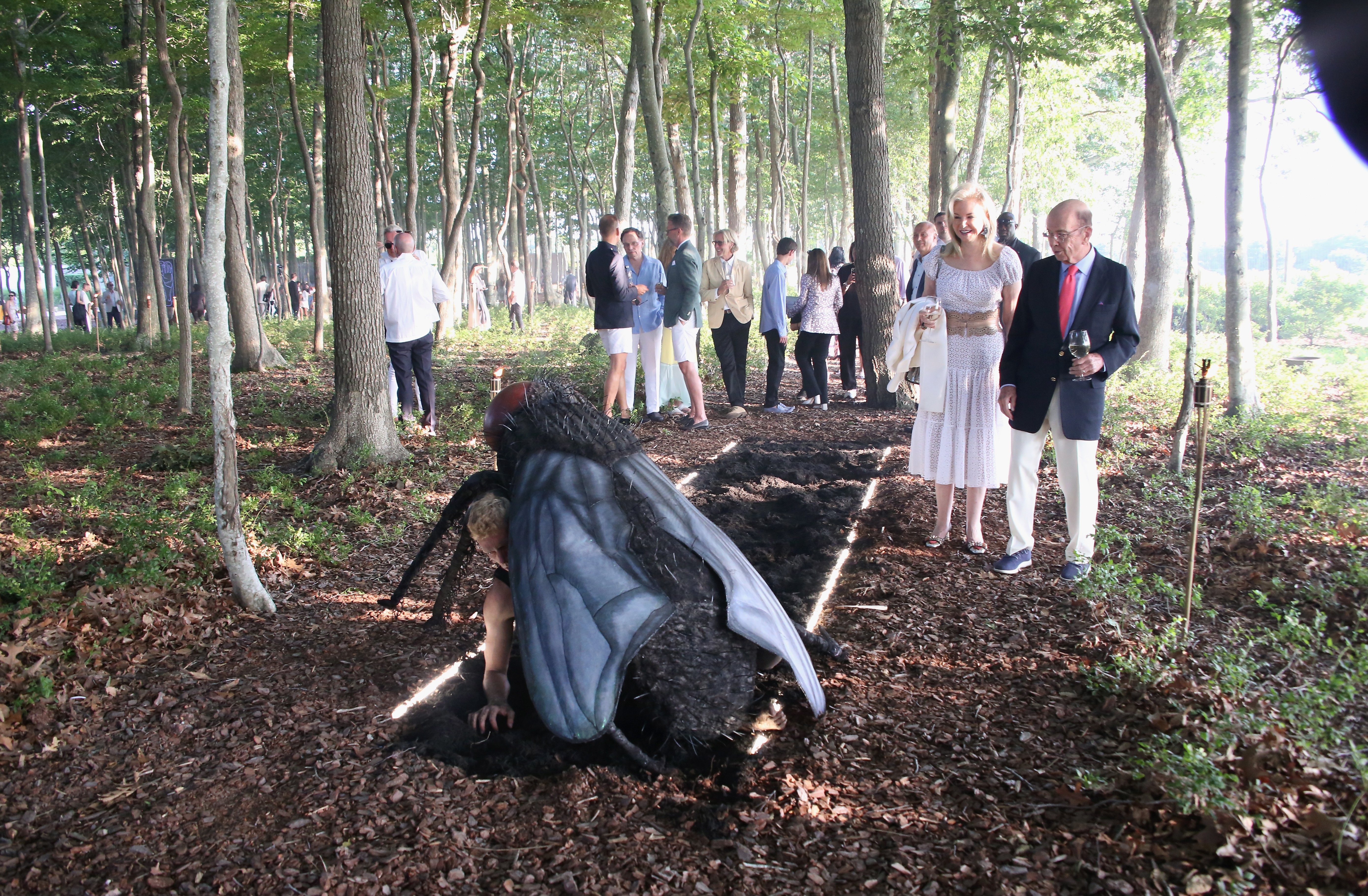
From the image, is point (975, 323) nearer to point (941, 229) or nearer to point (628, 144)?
point (941, 229)

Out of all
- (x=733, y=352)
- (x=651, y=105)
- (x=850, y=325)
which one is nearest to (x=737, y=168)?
(x=651, y=105)

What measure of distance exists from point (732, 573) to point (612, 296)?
619cm

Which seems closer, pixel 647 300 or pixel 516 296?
pixel 647 300

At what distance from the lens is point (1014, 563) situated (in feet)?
15.7

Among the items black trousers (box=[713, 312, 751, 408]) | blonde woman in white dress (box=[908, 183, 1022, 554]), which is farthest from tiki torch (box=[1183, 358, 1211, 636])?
black trousers (box=[713, 312, 751, 408])

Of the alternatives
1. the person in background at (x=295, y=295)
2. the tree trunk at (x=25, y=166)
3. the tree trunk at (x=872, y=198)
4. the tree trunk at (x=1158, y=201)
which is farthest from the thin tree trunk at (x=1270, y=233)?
the person in background at (x=295, y=295)

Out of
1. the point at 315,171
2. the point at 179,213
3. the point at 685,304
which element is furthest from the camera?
the point at 315,171

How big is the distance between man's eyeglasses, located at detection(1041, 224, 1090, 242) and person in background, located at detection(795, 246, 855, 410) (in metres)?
5.57

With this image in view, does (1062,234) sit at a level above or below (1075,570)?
above

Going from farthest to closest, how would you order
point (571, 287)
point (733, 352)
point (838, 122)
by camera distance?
point (571, 287) < point (838, 122) < point (733, 352)

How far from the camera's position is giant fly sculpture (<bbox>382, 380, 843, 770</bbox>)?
2.62 meters

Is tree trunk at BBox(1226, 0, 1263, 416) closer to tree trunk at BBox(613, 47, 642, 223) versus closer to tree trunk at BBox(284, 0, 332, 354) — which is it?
tree trunk at BBox(613, 47, 642, 223)

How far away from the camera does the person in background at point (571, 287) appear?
39250 mm

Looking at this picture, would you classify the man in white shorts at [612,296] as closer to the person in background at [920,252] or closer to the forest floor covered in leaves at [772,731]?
the person in background at [920,252]
